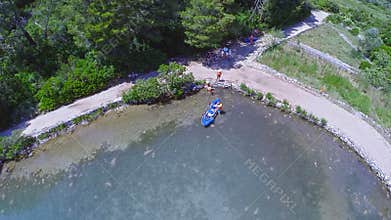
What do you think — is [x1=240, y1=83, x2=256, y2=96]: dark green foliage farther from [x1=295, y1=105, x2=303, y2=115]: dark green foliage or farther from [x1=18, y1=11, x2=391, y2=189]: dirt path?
[x1=295, y1=105, x2=303, y2=115]: dark green foliage

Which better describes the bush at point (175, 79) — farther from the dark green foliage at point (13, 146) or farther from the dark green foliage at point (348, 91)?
the dark green foliage at point (348, 91)

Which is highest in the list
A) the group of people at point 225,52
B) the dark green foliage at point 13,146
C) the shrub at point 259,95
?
the group of people at point 225,52

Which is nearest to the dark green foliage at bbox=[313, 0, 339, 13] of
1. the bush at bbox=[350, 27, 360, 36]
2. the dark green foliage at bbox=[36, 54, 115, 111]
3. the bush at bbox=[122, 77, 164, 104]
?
the bush at bbox=[350, 27, 360, 36]

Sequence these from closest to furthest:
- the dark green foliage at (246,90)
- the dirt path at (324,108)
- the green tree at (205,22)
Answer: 1. the dirt path at (324,108)
2. the green tree at (205,22)
3. the dark green foliage at (246,90)

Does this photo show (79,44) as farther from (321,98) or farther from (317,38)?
(317,38)

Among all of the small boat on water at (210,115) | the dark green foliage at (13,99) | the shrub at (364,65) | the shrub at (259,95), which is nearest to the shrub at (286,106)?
the shrub at (259,95)
